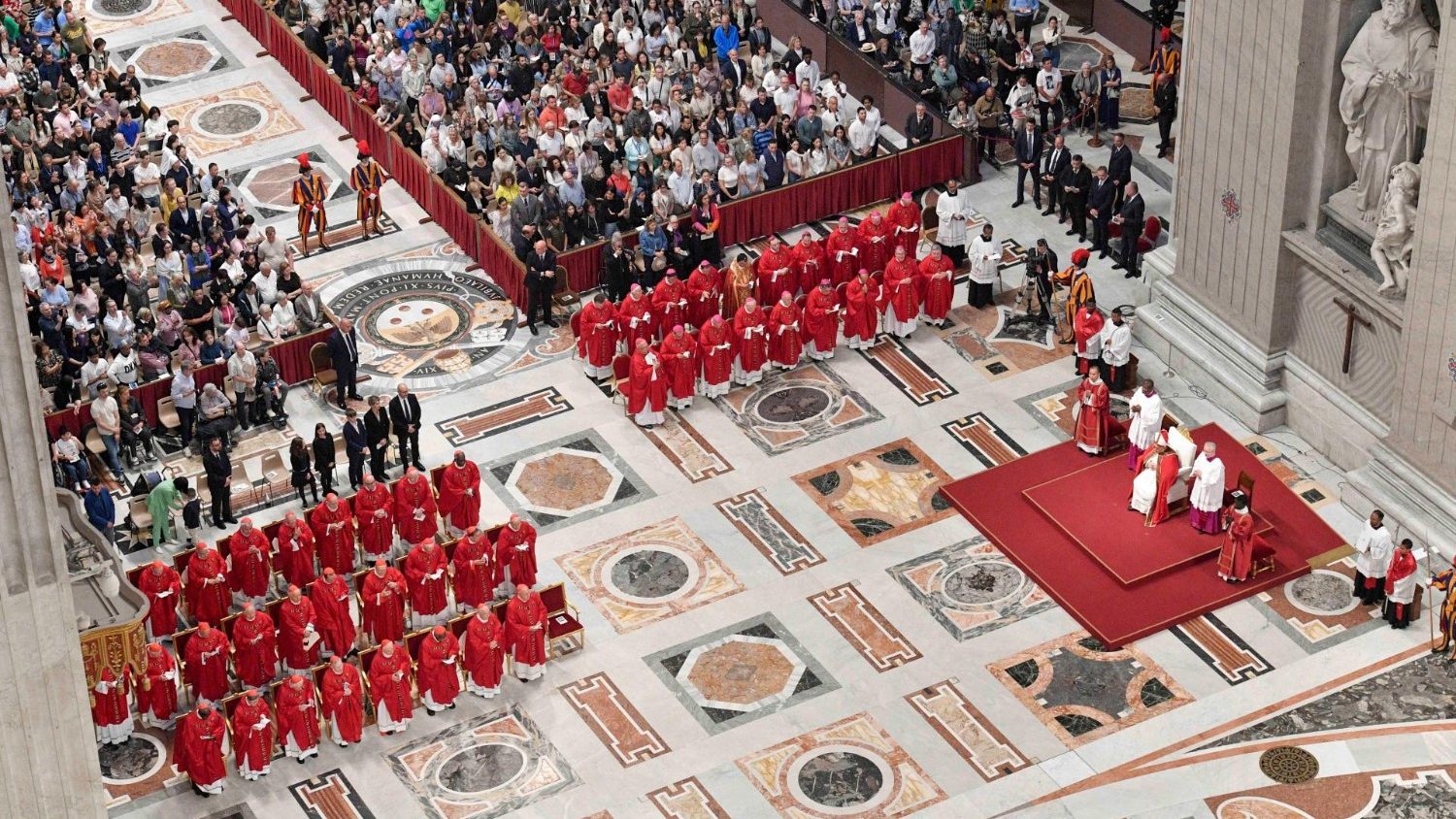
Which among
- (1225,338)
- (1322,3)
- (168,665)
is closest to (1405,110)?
(1322,3)

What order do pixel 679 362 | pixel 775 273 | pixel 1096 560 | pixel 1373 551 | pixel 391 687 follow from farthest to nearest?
1. pixel 775 273
2. pixel 679 362
3. pixel 1096 560
4. pixel 1373 551
5. pixel 391 687

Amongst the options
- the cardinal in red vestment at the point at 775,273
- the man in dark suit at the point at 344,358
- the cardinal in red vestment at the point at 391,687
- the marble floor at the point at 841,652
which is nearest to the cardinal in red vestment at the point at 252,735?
the marble floor at the point at 841,652

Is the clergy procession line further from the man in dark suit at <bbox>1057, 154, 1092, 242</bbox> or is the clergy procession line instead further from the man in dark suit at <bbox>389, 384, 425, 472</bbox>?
the man in dark suit at <bbox>1057, 154, 1092, 242</bbox>

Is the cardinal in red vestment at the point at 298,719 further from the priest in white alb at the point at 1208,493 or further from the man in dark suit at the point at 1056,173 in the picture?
the man in dark suit at the point at 1056,173

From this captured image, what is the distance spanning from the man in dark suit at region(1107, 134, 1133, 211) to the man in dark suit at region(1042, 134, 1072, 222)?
24.6 inches

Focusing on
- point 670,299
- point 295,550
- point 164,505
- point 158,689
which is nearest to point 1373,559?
point 670,299

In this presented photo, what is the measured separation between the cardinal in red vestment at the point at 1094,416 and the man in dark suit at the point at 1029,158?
5.43 metres

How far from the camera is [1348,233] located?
2622 centimetres

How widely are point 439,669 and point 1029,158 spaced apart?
12.7 meters

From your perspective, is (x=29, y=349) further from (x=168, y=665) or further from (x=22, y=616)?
(x=168, y=665)

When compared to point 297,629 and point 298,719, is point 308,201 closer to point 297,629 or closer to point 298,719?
point 297,629

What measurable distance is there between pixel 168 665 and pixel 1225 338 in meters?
12.8

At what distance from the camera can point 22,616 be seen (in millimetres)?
13938

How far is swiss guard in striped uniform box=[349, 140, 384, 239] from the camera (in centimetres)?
3253
